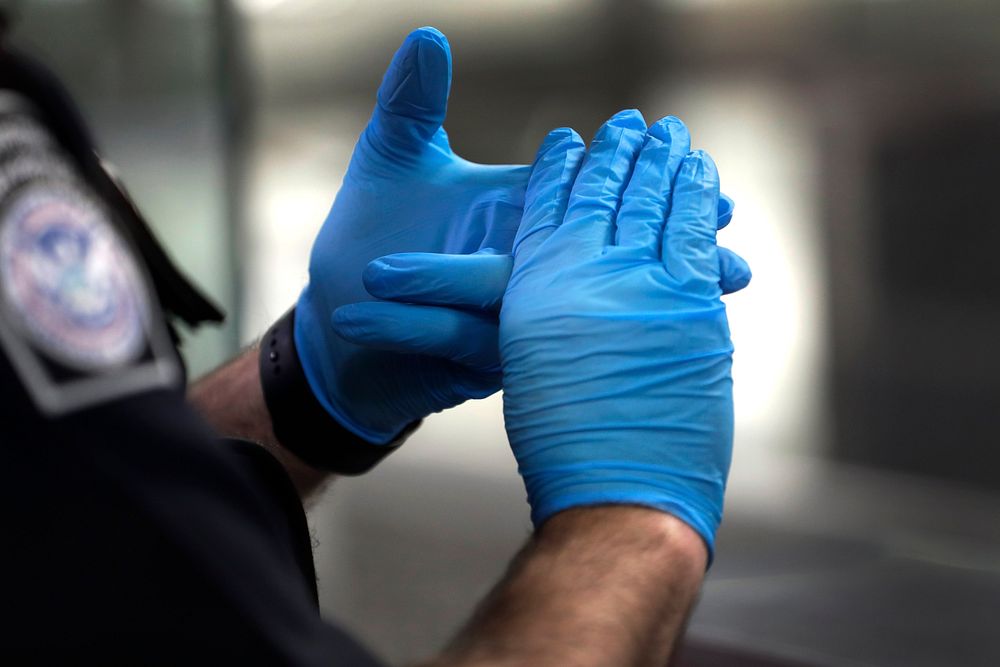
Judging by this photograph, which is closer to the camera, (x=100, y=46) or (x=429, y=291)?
(x=429, y=291)

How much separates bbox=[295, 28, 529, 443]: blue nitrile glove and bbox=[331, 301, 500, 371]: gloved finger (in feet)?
0.20

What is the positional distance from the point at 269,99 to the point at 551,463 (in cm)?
269

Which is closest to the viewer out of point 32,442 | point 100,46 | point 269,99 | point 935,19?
point 32,442

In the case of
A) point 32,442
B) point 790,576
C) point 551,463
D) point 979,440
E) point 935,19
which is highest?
point 935,19

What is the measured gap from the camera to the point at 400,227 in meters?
0.91

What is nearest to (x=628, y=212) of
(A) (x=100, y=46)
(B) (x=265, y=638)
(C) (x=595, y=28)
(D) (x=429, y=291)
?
(D) (x=429, y=291)

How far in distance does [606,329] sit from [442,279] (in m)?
0.15

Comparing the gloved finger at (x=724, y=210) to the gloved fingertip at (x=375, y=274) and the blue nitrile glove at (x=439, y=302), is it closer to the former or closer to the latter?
the blue nitrile glove at (x=439, y=302)

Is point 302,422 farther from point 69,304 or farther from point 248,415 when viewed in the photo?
point 69,304

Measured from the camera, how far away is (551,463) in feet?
2.26

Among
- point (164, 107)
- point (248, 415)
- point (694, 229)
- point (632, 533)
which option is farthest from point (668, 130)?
point (164, 107)

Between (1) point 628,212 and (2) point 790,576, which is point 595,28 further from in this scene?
(1) point 628,212

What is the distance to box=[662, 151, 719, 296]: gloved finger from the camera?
73 cm

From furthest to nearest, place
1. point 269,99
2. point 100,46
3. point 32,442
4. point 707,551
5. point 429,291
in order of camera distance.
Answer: point 269,99, point 100,46, point 429,291, point 707,551, point 32,442
